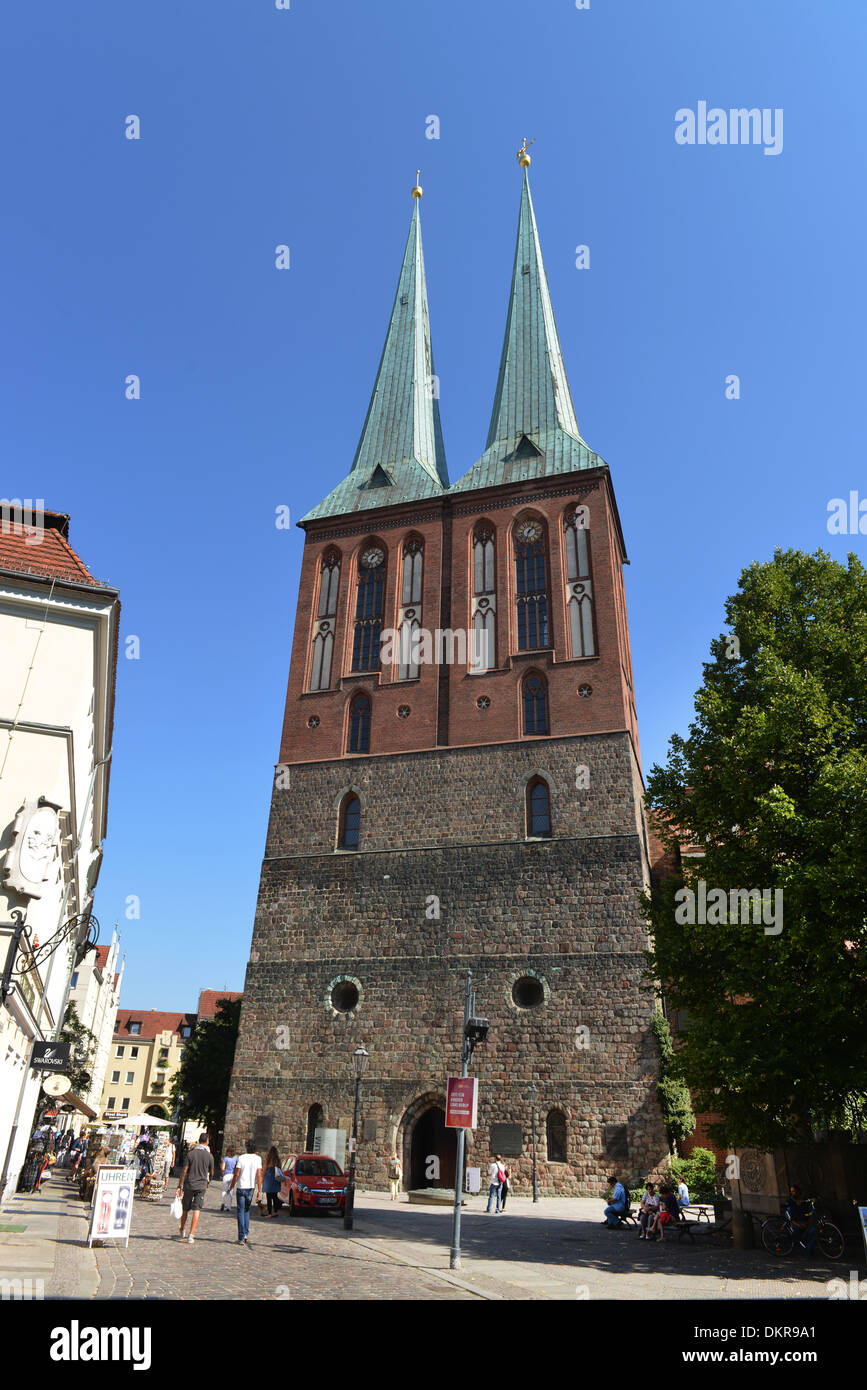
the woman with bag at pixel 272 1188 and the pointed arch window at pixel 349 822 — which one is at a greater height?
the pointed arch window at pixel 349 822

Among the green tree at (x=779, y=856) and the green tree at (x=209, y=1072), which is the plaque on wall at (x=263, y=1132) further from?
the green tree at (x=779, y=856)

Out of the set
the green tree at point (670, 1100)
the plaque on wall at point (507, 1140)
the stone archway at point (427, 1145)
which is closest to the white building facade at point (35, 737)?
the stone archway at point (427, 1145)

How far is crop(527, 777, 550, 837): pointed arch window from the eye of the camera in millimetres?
27891

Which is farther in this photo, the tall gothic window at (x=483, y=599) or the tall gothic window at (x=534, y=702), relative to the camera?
the tall gothic window at (x=483, y=599)

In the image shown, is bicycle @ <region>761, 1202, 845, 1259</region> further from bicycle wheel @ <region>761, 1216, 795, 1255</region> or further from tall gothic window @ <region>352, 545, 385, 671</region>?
tall gothic window @ <region>352, 545, 385, 671</region>

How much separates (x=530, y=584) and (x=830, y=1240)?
2291cm

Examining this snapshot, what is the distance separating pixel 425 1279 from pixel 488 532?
27217mm

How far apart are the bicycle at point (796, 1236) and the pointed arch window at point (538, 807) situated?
1410 centimetres

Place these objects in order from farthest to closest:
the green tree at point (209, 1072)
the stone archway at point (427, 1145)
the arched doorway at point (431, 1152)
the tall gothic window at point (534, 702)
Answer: the green tree at point (209, 1072) → the tall gothic window at point (534, 702) → the arched doorway at point (431, 1152) → the stone archway at point (427, 1145)

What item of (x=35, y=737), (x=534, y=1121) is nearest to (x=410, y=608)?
(x=534, y=1121)

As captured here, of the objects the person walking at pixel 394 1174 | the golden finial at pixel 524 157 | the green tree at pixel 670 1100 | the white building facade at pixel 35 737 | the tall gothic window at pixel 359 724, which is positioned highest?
the golden finial at pixel 524 157

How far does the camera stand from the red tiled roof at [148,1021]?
3381 inches

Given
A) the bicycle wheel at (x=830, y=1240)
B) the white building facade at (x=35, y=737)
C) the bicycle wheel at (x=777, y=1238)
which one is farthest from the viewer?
the bicycle wheel at (x=777, y=1238)

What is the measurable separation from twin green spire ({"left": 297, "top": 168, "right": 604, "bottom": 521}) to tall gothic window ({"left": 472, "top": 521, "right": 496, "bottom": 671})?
94.2 inches
